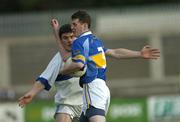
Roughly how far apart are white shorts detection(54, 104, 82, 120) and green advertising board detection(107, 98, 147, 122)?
1089 cm

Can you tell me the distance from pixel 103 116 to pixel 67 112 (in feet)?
4.58

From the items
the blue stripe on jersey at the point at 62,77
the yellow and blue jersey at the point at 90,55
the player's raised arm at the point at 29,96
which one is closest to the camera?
the yellow and blue jersey at the point at 90,55

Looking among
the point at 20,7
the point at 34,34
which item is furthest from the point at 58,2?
the point at 34,34

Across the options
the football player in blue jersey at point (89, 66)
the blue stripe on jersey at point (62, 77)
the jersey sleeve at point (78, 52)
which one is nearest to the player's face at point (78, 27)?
the football player in blue jersey at point (89, 66)

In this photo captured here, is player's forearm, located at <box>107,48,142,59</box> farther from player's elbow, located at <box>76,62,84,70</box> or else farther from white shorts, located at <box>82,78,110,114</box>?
player's elbow, located at <box>76,62,84,70</box>

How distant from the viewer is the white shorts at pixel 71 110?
11789 mm

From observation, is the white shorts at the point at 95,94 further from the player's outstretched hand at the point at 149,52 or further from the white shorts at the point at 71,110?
the white shorts at the point at 71,110

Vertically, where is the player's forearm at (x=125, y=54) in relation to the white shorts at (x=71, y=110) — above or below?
above

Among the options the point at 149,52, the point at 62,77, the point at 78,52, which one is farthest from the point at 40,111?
the point at 78,52

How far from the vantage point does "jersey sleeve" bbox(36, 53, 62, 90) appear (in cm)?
1133

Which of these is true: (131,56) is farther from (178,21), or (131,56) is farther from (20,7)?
(20,7)

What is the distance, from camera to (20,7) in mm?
56625

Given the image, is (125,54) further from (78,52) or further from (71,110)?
(71,110)

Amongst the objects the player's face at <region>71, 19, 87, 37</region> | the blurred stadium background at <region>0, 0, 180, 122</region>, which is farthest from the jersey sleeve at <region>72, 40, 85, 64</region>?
the blurred stadium background at <region>0, 0, 180, 122</region>
